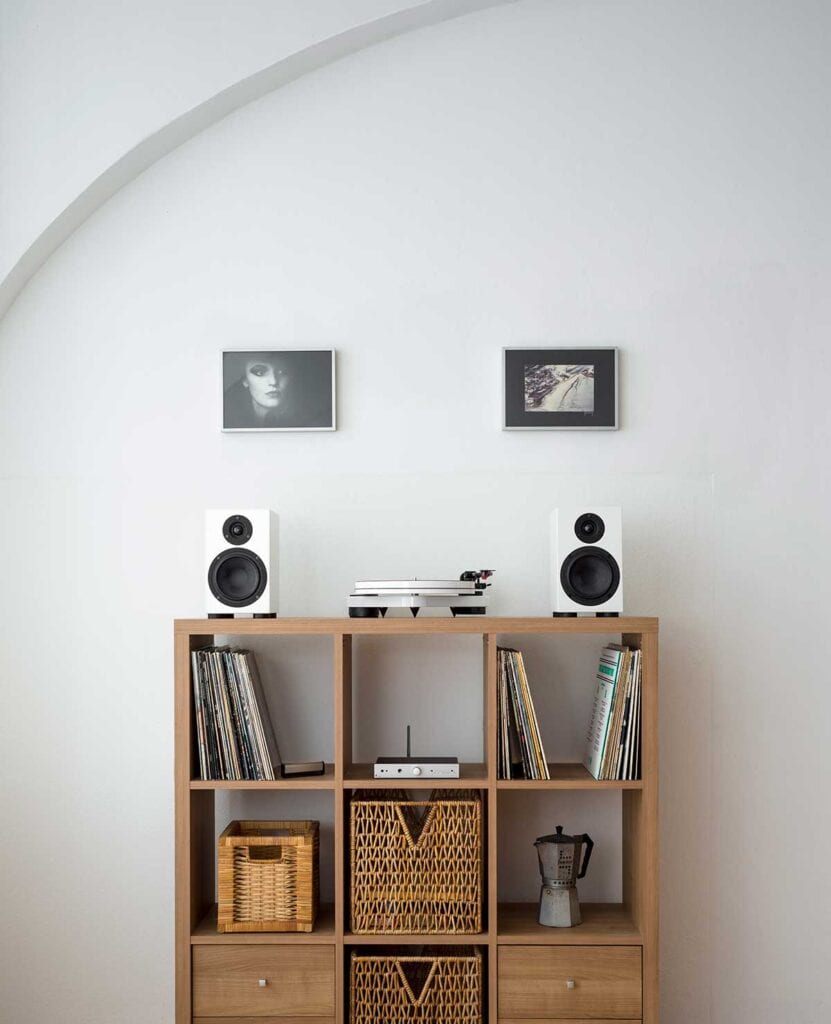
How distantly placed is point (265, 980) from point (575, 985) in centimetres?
72

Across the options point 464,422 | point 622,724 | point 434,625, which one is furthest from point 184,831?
point 464,422

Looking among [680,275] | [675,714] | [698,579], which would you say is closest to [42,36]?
[680,275]

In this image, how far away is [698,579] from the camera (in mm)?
2805

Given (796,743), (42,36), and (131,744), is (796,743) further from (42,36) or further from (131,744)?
(42,36)

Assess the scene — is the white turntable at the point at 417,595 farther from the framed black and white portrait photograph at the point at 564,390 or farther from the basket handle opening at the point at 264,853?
the basket handle opening at the point at 264,853

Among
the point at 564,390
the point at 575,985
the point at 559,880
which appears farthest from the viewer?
the point at 564,390

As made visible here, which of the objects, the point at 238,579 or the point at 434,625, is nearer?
the point at 434,625

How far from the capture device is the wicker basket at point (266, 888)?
8.14 ft

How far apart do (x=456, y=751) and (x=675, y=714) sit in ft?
1.94

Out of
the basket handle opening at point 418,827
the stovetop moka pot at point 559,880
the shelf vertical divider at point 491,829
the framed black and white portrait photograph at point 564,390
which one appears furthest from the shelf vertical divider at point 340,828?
the framed black and white portrait photograph at point 564,390

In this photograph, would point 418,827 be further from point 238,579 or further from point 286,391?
point 286,391

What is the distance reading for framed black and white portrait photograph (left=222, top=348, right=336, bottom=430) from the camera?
2.81 metres

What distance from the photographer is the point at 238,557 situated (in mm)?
2535

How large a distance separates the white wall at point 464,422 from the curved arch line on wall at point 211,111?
0.04 m
